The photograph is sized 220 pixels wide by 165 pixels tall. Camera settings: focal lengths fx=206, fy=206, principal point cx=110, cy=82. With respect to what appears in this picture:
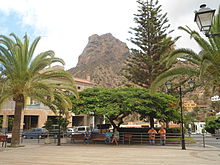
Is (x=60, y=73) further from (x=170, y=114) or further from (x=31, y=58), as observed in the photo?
(x=170, y=114)

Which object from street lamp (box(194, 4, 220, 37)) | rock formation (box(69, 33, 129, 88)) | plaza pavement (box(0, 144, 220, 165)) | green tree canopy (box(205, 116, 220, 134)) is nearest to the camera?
street lamp (box(194, 4, 220, 37))

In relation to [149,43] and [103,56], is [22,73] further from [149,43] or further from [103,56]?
[103,56]

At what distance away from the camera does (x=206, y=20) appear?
5.48 metres

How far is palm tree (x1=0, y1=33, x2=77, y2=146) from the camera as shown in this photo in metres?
14.1

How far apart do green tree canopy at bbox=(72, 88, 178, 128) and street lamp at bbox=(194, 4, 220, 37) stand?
35.3 feet

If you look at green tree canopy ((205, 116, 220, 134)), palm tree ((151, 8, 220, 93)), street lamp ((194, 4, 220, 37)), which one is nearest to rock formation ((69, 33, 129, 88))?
green tree canopy ((205, 116, 220, 134))

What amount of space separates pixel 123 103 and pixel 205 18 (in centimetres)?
1157

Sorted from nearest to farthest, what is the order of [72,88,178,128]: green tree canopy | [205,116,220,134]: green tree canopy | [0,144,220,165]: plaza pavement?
[0,144,220,165]: plaza pavement, [72,88,178,128]: green tree canopy, [205,116,220,134]: green tree canopy

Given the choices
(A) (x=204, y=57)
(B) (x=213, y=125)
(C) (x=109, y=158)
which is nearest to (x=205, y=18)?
(A) (x=204, y=57)

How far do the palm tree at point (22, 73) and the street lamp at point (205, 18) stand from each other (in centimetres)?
1053

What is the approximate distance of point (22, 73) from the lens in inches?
566

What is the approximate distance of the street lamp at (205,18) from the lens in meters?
5.42

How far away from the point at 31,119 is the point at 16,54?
1112 inches

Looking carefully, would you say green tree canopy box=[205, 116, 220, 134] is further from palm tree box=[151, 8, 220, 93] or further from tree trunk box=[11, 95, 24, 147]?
tree trunk box=[11, 95, 24, 147]
